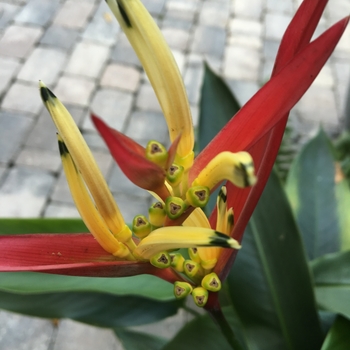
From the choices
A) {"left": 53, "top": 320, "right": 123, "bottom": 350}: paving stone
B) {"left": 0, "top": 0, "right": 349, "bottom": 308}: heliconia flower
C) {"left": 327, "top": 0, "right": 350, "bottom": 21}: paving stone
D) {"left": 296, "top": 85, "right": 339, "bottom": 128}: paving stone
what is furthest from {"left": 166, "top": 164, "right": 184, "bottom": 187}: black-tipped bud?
{"left": 327, "top": 0, "right": 350, "bottom": 21}: paving stone

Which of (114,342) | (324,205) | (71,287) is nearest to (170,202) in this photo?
(71,287)

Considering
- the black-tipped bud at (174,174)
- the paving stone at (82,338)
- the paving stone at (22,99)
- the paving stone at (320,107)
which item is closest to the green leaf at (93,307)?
the black-tipped bud at (174,174)

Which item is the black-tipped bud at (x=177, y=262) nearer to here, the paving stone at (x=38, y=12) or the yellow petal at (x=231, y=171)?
the yellow petal at (x=231, y=171)

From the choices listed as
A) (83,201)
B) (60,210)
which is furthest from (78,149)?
(60,210)

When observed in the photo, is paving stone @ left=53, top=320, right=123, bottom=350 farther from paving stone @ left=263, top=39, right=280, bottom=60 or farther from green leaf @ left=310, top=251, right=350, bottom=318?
paving stone @ left=263, top=39, right=280, bottom=60

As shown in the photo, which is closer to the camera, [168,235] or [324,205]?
[168,235]

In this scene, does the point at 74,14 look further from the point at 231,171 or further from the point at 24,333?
the point at 231,171

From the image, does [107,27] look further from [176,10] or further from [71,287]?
[71,287]
